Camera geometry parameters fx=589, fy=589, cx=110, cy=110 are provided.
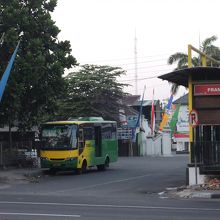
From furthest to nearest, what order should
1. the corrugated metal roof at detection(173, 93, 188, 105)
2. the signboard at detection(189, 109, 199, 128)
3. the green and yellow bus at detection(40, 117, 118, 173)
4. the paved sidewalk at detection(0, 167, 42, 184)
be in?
1. the corrugated metal roof at detection(173, 93, 188, 105)
2. the green and yellow bus at detection(40, 117, 118, 173)
3. the paved sidewalk at detection(0, 167, 42, 184)
4. the signboard at detection(189, 109, 199, 128)

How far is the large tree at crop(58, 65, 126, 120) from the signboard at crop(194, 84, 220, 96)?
35607 mm

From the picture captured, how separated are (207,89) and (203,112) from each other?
0.91 m

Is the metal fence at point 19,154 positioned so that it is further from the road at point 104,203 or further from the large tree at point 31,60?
the road at point 104,203

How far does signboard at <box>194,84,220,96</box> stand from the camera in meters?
22.8

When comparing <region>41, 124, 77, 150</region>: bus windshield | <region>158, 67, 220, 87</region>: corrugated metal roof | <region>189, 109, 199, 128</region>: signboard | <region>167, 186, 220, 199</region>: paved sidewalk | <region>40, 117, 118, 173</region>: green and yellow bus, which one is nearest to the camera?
<region>167, 186, 220, 199</region>: paved sidewalk

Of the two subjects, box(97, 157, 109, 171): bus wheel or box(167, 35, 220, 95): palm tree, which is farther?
box(167, 35, 220, 95): palm tree

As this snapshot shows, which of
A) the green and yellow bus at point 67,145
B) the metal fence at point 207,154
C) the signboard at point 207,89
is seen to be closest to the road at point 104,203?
the metal fence at point 207,154

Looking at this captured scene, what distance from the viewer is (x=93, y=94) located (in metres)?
59.3

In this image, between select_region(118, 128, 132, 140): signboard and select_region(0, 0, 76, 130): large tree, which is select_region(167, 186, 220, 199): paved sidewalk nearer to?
select_region(0, 0, 76, 130): large tree

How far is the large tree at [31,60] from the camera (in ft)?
104

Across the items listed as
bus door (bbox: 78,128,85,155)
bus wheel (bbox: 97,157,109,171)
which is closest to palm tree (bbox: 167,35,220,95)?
bus wheel (bbox: 97,157,109,171)

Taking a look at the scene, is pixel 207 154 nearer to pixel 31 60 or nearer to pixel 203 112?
pixel 203 112

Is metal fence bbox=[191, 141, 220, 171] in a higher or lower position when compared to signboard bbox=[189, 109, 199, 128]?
lower

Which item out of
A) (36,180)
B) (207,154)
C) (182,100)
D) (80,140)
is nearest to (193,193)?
(207,154)
